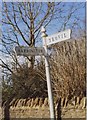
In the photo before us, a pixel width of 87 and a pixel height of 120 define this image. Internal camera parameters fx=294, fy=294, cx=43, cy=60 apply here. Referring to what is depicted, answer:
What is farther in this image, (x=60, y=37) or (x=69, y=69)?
(x=69, y=69)

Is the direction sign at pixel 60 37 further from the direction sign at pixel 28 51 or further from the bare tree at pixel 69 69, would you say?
the bare tree at pixel 69 69

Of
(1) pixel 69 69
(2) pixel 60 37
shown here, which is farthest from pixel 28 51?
(1) pixel 69 69

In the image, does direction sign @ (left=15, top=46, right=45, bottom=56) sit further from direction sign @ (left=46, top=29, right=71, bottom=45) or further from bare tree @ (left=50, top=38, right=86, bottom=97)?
bare tree @ (left=50, top=38, right=86, bottom=97)

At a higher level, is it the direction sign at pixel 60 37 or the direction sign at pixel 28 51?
the direction sign at pixel 60 37

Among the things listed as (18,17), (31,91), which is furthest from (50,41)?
(18,17)

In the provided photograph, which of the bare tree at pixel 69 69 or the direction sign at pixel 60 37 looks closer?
the direction sign at pixel 60 37

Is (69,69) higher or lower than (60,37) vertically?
lower

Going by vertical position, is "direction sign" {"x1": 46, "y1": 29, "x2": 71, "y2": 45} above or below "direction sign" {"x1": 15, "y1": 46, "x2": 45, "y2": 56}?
above

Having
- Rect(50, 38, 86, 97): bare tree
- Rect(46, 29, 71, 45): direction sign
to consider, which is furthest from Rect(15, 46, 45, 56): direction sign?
Rect(50, 38, 86, 97): bare tree

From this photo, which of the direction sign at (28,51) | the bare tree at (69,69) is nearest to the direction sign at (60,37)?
the direction sign at (28,51)

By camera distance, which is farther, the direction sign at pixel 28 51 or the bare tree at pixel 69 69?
the bare tree at pixel 69 69

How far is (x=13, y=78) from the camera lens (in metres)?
4.06

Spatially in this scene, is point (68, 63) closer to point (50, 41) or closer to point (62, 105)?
point (62, 105)

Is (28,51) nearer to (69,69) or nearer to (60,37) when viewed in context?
(60,37)
